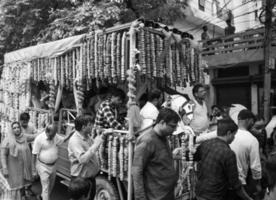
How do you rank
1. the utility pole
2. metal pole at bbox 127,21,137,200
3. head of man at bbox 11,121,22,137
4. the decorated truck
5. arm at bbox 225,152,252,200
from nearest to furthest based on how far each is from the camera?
arm at bbox 225,152,252,200 → metal pole at bbox 127,21,137,200 → the decorated truck → head of man at bbox 11,121,22,137 → the utility pole

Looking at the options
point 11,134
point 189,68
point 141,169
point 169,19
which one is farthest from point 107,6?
point 141,169

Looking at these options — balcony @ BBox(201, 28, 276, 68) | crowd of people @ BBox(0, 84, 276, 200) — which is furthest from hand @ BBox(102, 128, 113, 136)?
balcony @ BBox(201, 28, 276, 68)

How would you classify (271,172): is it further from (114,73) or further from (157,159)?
(114,73)

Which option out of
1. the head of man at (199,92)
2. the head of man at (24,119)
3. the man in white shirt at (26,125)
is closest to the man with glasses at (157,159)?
the head of man at (199,92)

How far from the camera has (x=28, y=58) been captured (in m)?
7.09

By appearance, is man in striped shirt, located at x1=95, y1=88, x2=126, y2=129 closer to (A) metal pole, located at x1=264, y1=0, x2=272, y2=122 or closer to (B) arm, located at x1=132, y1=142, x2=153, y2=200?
(B) arm, located at x1=132, y1=142, x2=153, y2=200

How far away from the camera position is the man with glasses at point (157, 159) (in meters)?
3.14

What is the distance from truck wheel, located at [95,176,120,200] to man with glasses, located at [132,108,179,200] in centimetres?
175

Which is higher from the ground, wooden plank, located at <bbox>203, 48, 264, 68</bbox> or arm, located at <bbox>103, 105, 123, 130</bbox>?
wooden plank, located at <bbox>203, 48, 264, 68</bbox>

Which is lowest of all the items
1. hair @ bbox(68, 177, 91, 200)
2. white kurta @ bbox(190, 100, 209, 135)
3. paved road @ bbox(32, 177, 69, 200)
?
paved road @ bbox(32, 177, 69, 200)

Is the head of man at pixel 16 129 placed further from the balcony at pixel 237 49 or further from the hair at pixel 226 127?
the balcony at pixel 237 49

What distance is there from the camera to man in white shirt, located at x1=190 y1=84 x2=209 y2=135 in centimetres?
532

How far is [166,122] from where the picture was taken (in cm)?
315

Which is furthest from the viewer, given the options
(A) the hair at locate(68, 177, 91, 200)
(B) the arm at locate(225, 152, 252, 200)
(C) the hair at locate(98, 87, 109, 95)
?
(C) the hair at locate(98, 87, 109, 95)
